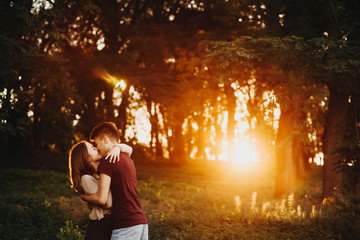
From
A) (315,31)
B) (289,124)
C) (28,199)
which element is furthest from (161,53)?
(28,199)

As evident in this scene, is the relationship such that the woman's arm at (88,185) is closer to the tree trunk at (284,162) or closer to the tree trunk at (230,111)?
the tree trunk at (284,162)

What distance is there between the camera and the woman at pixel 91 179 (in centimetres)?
368

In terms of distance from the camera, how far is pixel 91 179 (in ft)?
12.1

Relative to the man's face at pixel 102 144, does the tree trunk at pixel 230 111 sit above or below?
above

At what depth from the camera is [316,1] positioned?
35.4ft

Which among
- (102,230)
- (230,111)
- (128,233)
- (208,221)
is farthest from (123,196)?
(230,111)

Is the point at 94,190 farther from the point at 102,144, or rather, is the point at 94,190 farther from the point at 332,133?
the point at 332,133

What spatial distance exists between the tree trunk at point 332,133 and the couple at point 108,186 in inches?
400

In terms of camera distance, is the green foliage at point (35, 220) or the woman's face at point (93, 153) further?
the green foliage at point (35, 220)

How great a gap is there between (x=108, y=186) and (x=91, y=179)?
0.28 metres

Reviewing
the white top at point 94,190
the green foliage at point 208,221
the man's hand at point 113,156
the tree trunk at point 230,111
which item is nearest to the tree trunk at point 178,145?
the tree trunk at point 230,111

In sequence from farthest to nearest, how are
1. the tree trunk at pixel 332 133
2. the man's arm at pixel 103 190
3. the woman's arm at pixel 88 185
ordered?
the tree trunk at pixel 332 133, the woman's arm at pixel 88 185, the man's arm at pixel 103 190

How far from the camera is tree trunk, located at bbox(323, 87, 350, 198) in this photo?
1252 cm

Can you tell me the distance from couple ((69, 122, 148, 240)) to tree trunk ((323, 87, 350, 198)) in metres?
10.2
